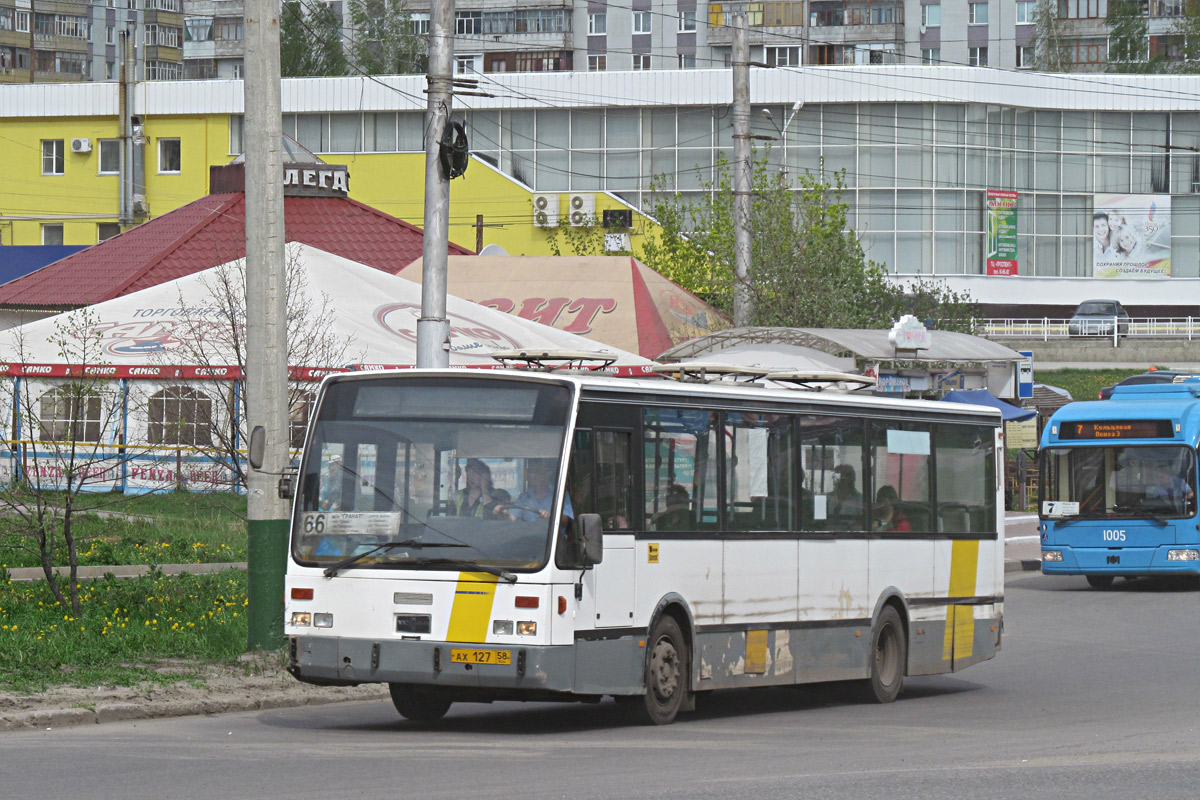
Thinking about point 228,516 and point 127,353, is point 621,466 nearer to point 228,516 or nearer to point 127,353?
point 228,516

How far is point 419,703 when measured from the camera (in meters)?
12.8

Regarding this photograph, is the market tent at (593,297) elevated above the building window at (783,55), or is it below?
below

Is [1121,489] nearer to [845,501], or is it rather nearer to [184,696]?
[845,501]

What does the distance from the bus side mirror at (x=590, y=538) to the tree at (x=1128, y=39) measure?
8990 cm

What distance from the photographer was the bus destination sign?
26.9 meters

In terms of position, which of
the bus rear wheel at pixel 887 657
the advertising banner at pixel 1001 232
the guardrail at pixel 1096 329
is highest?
the advertising banner at pixel 1001 232

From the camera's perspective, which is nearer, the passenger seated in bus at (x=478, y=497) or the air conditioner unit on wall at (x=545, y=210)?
the passenger seated in bus at (x=478, y=497)

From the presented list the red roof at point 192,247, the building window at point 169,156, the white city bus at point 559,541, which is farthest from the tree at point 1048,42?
the white city bus at point 559,541

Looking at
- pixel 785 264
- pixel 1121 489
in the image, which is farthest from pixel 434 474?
pixel 785 264

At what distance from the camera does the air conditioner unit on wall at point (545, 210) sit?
7788cm

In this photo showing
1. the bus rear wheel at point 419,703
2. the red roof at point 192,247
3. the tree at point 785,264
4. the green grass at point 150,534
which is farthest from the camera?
the red roof at point 192,247

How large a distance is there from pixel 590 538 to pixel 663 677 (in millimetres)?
1600

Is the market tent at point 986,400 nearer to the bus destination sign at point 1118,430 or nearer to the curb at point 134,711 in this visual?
the bus destination sign at point 1118,430

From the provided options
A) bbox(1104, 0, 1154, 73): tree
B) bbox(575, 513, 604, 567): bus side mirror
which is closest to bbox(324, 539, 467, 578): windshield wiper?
bbox(575, 513, 604, 567): bus side mirror
